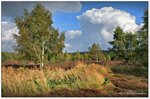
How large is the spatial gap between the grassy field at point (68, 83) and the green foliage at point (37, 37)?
1069 mm

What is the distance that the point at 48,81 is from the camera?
33.7 ft

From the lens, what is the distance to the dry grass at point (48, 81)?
1001cm

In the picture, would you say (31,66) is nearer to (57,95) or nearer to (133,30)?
(57,95)

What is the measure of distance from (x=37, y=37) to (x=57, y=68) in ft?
4.63

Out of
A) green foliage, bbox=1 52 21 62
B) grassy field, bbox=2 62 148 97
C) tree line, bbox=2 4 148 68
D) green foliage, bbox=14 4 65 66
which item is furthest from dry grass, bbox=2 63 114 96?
green foliage, bbox=14 4 65 66

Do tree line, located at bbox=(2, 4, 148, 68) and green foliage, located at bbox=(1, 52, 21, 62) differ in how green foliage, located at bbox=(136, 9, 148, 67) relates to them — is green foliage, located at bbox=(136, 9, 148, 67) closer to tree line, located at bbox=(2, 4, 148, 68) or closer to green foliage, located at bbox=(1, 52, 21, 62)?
tree line, located at bbox=(2, 4, 148, 68)

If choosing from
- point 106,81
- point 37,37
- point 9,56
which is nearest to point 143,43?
point 106,81

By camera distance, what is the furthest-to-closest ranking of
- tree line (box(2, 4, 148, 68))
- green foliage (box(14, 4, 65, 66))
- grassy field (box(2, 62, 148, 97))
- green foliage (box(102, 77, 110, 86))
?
green foliage (box(14, 4, 65, 66)) → tree line (box(2, 4, 148, 68)) → green foliage (box(102, 77, 110, 86)) → grassy field (box(2, 62, 148, 97))

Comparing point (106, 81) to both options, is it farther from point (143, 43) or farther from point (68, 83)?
point (143, 43)

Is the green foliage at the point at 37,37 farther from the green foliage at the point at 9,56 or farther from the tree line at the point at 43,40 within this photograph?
the green foliage at the point at 9,56

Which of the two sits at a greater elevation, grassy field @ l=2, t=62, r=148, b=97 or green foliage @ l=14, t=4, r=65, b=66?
green foliage @ l=14, t=4, r=65, b=66

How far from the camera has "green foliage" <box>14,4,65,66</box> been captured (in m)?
11.4

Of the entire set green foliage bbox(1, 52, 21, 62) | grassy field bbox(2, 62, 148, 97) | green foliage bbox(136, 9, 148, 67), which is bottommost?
grassy field bbox(2, 62, 148, 97)

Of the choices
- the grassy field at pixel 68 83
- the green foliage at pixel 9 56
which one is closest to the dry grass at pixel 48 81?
the grassy field at pixel 68 83
